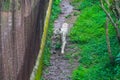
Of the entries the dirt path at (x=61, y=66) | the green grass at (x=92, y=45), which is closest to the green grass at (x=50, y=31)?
the dirt path at (x=61, y=66)

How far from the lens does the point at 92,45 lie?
9945 millimetres

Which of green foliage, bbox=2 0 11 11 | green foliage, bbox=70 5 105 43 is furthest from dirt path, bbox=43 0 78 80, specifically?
green foliage, bbox=2 0 11 11

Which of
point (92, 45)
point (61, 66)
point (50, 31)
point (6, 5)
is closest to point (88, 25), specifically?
point (50, 31)

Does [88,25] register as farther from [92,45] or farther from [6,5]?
[6,5]

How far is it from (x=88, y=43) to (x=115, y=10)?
Answer: 1.66 m

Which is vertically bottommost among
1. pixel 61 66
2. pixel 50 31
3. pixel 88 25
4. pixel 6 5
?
pixel 61 66

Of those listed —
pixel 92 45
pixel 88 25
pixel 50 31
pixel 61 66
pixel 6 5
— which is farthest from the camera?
pixel 88 25

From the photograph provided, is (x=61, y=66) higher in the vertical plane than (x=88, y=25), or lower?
lower

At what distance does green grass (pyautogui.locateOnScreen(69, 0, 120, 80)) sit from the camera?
784 cm

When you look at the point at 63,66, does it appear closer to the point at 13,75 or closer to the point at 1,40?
the point at 13,75

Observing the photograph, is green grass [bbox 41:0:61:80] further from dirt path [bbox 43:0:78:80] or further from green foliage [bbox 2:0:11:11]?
green foliage [bbox 2:0:11:11]

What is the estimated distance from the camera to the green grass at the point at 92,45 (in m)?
7.84

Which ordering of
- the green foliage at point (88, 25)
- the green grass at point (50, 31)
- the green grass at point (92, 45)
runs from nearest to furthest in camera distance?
the green grass at point (92, 45), the green grass at point (50, 31), the green foliage at point (88, 25)

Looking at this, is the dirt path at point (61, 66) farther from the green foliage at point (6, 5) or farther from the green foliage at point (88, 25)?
the green foliage at point (6, 5)
